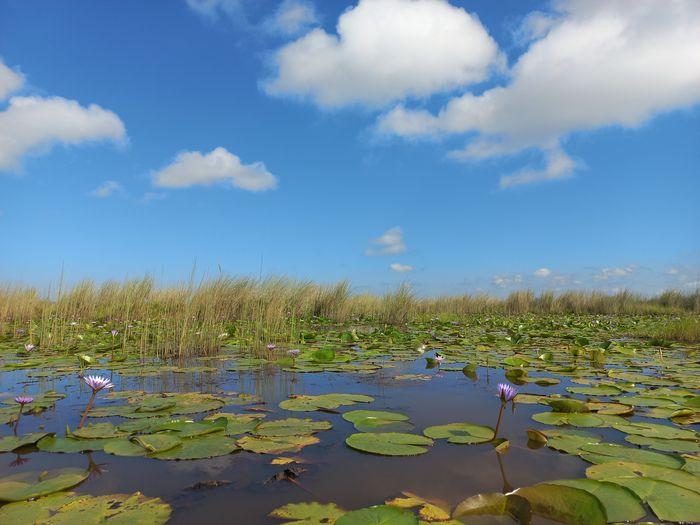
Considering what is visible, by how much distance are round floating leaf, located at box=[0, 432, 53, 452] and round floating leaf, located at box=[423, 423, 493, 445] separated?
1.97m

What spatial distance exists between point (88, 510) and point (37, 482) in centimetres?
40

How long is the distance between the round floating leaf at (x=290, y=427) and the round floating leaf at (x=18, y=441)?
1067 mm

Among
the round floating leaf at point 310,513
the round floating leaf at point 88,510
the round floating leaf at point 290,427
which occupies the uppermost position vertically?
the round floating leaf at point 290,427

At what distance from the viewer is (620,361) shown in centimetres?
485

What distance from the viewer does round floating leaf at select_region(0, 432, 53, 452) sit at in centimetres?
196

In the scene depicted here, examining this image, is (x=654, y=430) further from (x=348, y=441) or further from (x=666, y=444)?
(x=348, y=441)

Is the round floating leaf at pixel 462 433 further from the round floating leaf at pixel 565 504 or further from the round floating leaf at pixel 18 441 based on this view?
the round floating leaf at pixel 18 441

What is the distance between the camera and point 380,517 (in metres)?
1.26

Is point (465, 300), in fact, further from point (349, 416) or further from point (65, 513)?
point (65, 513)

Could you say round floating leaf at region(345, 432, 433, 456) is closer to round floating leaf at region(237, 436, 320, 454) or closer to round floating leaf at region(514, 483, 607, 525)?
round floating leaf at region(237, 436, 320, 454)

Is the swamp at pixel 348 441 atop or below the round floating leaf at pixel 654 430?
below

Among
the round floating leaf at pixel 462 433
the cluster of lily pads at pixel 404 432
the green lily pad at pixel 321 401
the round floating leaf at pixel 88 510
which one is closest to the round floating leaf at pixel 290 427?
the cluster of lily pads at pixel 404 432

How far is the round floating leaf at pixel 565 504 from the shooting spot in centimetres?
131

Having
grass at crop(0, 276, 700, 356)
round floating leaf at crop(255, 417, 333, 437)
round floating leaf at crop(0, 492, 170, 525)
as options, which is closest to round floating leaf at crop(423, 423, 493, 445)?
round floating leaf at crop(255, 417, 333, 437)
